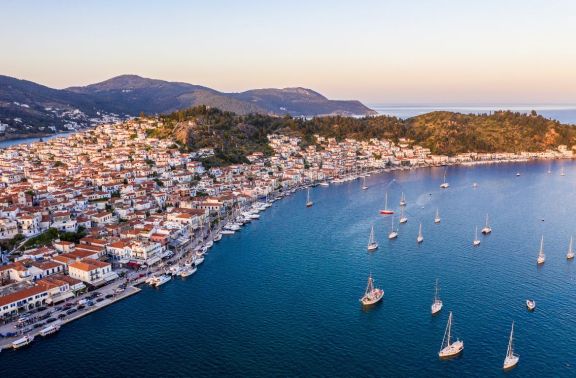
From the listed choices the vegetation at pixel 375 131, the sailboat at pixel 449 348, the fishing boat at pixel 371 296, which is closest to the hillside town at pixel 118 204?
the vegetation at pixel 375 131

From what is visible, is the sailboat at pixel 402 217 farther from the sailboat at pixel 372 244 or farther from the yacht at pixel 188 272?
the yacht at pixel 188 272

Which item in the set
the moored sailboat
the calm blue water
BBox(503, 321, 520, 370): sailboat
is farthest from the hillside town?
BBox(503, 321, 520, 370): sailboat

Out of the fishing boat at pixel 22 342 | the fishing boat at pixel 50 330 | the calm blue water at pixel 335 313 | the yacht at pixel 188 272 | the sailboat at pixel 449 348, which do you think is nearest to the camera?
the calm blue water at pixel 335 313

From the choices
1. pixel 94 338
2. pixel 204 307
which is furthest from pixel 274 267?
pixel 94 338

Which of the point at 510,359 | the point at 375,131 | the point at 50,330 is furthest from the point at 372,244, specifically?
the point at 375,131

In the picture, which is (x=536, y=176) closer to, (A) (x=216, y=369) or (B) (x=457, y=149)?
(B) (x=457, y=149)

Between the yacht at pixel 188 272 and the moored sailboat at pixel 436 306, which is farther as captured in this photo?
the yacht at pixel 188 272
